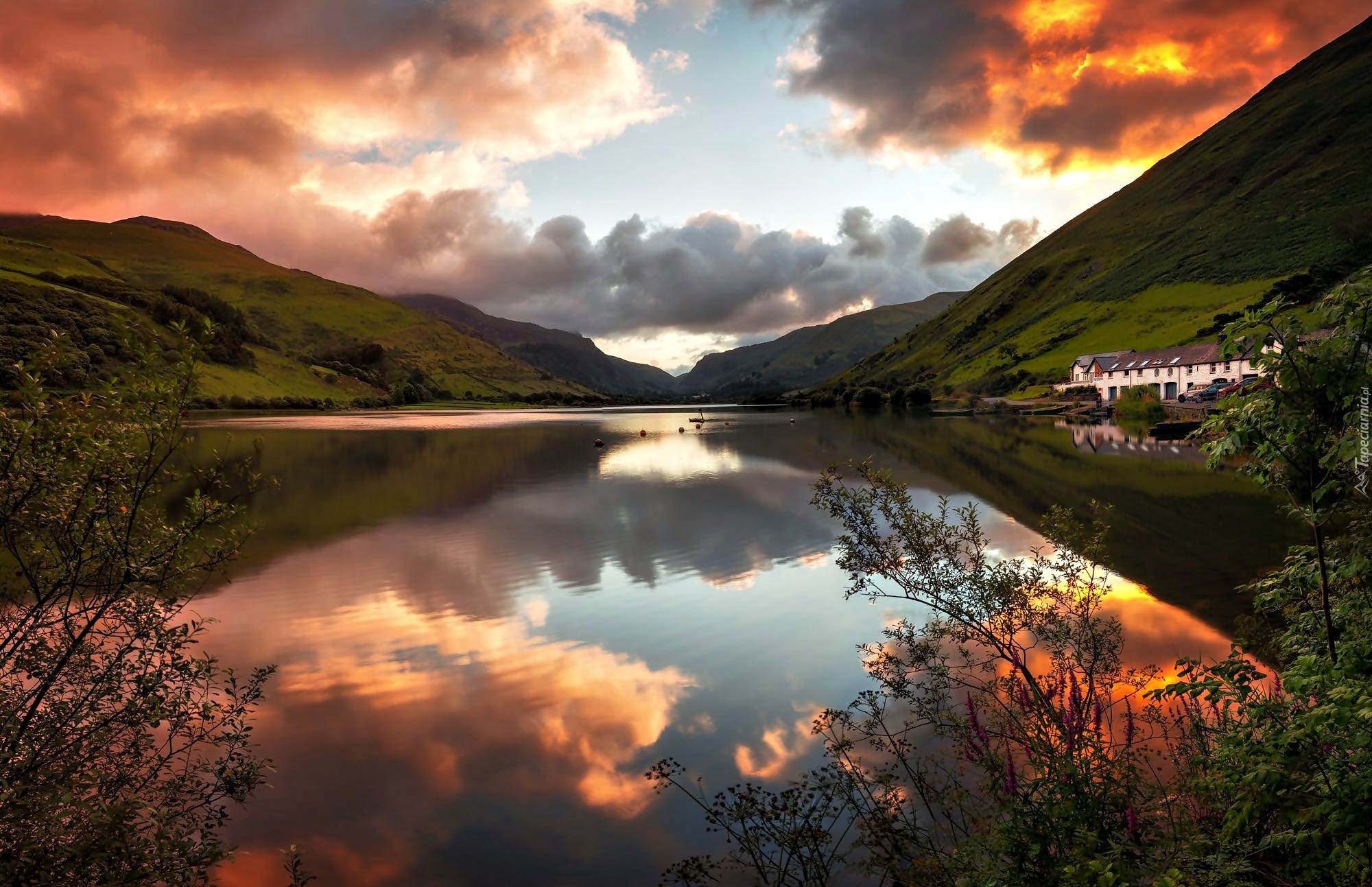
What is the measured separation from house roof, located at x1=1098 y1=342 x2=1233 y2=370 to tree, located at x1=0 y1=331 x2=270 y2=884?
153 meters

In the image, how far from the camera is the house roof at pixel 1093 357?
15575 cm

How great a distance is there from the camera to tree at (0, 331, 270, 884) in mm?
6750

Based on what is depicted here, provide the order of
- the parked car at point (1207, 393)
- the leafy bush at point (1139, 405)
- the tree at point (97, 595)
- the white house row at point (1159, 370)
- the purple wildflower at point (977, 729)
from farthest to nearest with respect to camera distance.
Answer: the white house row at point (1159, 370) < the parked car at point (1207, 393) < the leafy bush at point (1139, 405) < the purple wildflower at point (977, 729) < the tree at point (97, 595)

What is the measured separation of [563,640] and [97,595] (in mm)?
11585

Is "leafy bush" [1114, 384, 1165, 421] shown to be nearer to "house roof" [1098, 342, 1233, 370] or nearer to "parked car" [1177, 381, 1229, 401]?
"parked car" [1177, 381, 1229, 401]

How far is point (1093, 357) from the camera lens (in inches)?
6147

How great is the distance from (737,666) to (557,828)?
7.17m

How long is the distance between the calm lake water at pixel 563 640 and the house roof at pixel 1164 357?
10230 cm

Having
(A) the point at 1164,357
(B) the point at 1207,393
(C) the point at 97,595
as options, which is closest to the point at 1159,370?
(A) the point at 1164,357

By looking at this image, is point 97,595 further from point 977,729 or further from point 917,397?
point 917,397

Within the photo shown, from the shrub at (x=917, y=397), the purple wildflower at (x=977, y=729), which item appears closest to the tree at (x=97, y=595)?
the purple wildflower at (x=977, y=729)

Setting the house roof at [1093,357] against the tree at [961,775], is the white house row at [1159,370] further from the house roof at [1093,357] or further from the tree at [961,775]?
the tree at [961,775]

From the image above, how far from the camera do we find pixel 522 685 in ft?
51.8

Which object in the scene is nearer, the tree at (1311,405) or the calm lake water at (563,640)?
the tree at (1311,405)
